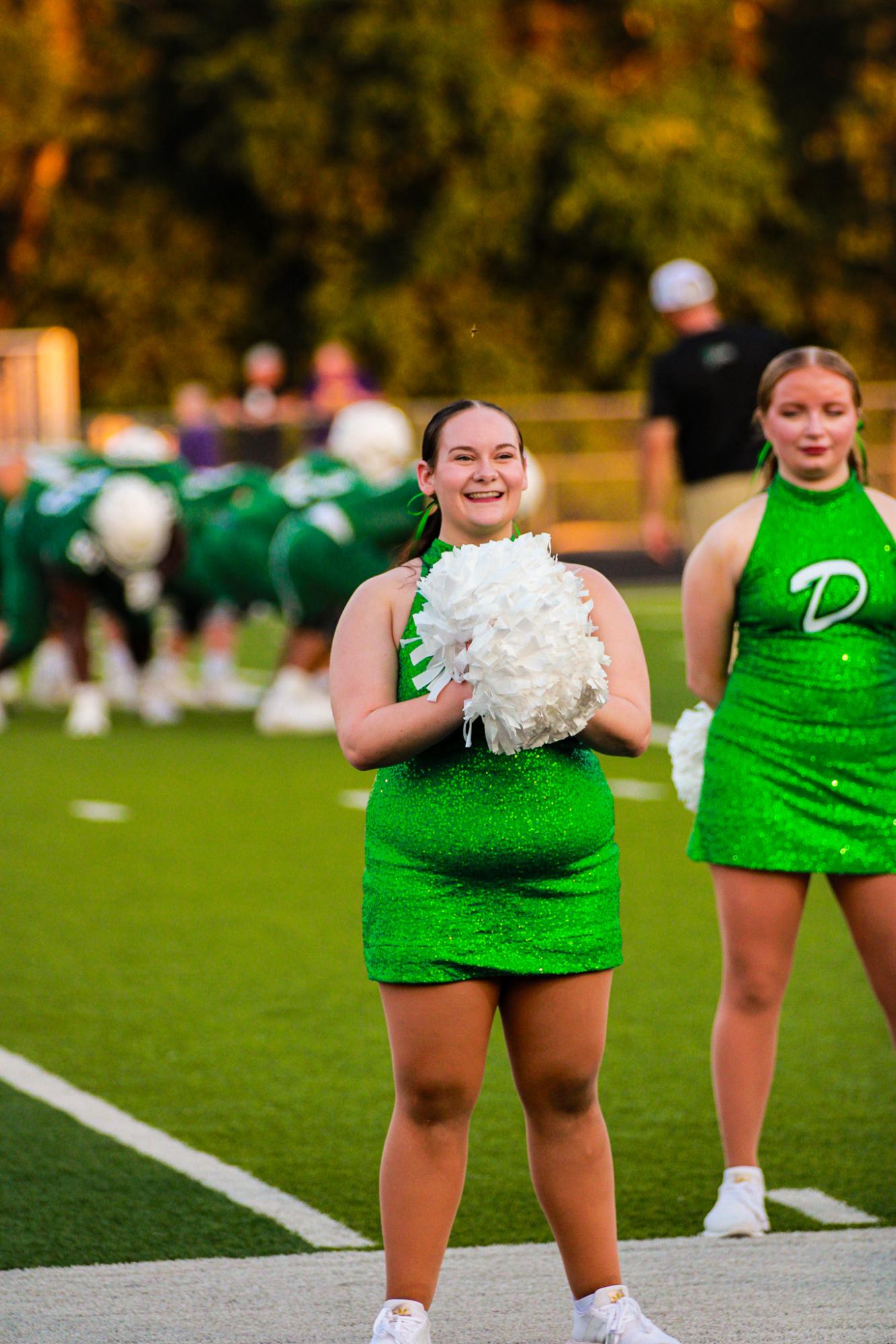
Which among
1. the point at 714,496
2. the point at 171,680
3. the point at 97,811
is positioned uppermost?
the point at 714,496

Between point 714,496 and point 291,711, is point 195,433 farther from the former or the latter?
point 714,496

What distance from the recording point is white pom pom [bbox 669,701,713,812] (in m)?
4.57

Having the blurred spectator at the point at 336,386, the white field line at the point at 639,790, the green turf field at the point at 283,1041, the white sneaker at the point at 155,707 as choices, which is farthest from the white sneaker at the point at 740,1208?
the blurred spectator at the point at 336,386

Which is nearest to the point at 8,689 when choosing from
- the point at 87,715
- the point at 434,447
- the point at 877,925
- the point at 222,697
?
the point at 222,697

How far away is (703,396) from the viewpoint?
10.6m

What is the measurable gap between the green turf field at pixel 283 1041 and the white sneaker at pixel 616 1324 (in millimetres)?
880

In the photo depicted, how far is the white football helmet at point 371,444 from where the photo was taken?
42.1ft

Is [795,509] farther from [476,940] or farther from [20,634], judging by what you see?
[20,634]

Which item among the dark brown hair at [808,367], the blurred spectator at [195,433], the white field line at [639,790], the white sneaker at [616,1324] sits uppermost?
the dark brown hair at [808,367]

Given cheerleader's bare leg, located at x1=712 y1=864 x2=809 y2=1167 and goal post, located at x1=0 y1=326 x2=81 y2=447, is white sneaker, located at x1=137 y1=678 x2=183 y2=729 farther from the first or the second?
goal post, located at x1=0 y1=326 x2=81 y2=447

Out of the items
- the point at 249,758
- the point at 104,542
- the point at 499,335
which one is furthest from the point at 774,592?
the point at 499,335

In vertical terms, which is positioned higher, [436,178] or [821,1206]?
[436,178]

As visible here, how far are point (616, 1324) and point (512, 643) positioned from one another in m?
1.08

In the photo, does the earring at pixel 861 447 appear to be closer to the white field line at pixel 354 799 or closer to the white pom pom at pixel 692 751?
the white pom pom at pixel 692 751
